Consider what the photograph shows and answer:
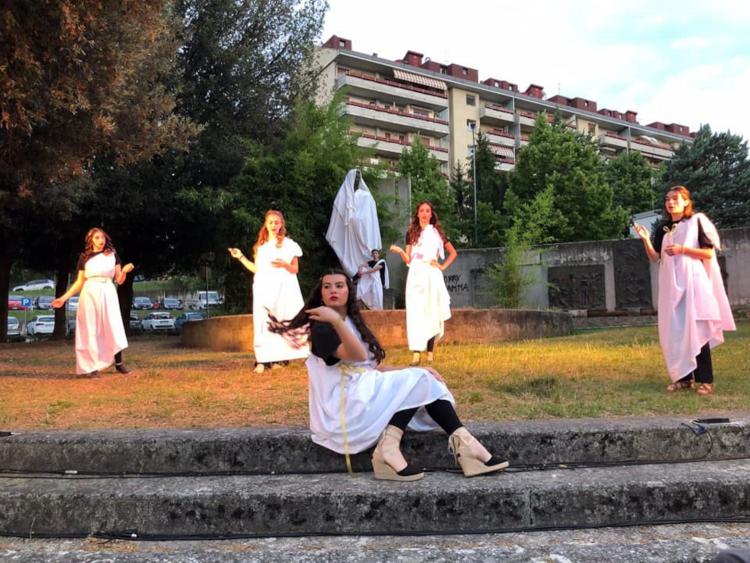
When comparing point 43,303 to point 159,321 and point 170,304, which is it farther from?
point 159,321

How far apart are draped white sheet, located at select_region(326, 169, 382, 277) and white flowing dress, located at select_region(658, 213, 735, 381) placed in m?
7.62

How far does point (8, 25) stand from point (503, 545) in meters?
6.73

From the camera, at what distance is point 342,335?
3.61 meters

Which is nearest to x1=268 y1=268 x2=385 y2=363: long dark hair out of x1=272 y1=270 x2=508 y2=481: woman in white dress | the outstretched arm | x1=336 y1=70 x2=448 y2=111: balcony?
x1=272 y1=270 x2=508 y2=481: woman in white dress

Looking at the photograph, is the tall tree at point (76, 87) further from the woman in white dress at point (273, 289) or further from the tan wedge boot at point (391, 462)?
the tan wedge boot at point (391, 462)

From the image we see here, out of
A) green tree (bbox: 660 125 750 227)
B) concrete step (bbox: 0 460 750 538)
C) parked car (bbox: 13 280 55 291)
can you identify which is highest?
green tree (bbox: 660 125 750 227)

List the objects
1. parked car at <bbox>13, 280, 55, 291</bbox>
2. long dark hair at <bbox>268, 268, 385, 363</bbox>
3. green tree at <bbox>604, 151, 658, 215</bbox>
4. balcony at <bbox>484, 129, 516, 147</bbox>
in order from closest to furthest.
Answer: long dark hair at <bbox>268, 268, 385, 363</bbox> < green tree at <bbox>604, 151, 658, 215</bbox> < balcony at <bbox>484, 129, 516, 147</bbox> < parked car at <bbox>13, 280, 55, 291</bbox>

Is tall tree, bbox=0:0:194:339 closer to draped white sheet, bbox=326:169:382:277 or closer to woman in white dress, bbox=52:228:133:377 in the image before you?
woman in white dress, bbox=52:228:133:377

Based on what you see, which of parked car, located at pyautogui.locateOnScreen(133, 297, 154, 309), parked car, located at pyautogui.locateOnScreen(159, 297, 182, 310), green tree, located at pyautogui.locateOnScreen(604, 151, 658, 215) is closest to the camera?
green tree, located at pyautogui.locateOnScreen(604, 151, 658, 215)

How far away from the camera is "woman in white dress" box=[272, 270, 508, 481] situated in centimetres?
348

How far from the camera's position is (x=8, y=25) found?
6.33 metres

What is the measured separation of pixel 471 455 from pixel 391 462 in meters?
0.45

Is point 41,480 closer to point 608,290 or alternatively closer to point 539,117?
point 608,290

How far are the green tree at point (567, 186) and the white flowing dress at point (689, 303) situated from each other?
23.9 metres
